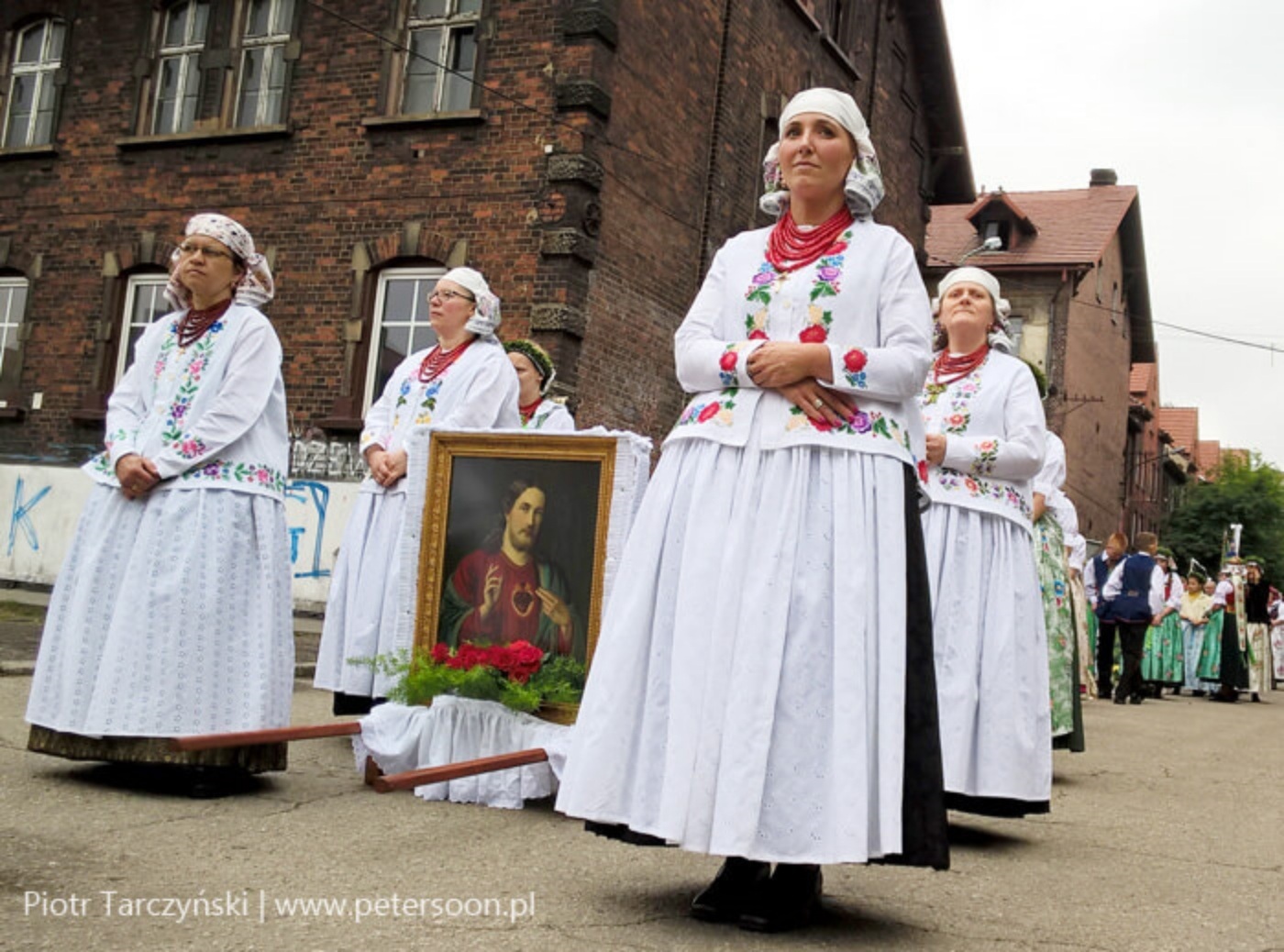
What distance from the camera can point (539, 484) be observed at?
629 cm

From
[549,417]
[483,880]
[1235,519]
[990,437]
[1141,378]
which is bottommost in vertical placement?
[483,880]

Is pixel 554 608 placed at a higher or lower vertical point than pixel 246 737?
higher

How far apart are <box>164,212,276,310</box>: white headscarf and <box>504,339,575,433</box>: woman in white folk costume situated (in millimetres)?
2165

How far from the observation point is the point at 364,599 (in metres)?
7.28

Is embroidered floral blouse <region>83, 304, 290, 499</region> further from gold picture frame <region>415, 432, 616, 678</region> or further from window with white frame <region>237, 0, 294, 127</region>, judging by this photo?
window with white frame <region>237, 0, 294, 127</region>

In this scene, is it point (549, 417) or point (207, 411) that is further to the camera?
point (549, 417)

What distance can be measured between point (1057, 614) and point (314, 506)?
1106 centimetres

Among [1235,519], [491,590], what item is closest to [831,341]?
[491,590]

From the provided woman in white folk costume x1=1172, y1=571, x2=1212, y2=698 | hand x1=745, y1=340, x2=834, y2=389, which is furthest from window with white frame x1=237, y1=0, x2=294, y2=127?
hand x1=745, y1=340, x2=834, y2=389

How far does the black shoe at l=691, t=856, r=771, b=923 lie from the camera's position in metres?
3.91

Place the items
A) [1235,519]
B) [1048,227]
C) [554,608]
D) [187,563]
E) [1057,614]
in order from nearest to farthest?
1. [187,563]
2. [554,608]
3. [1057,614]
4. [1048,227]
5. [1235,519]

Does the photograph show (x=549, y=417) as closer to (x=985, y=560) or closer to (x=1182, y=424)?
(x=985, y=560)

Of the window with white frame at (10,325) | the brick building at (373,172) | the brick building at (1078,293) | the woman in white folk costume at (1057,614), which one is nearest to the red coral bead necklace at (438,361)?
the woman in white folk costume at (1057,614)

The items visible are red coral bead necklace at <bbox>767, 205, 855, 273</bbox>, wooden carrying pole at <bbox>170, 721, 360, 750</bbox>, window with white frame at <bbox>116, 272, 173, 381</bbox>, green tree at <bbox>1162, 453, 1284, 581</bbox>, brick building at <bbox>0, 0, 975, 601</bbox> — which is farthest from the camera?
green tree at <bbox>1162, 453, 1284, 581</bbox>
